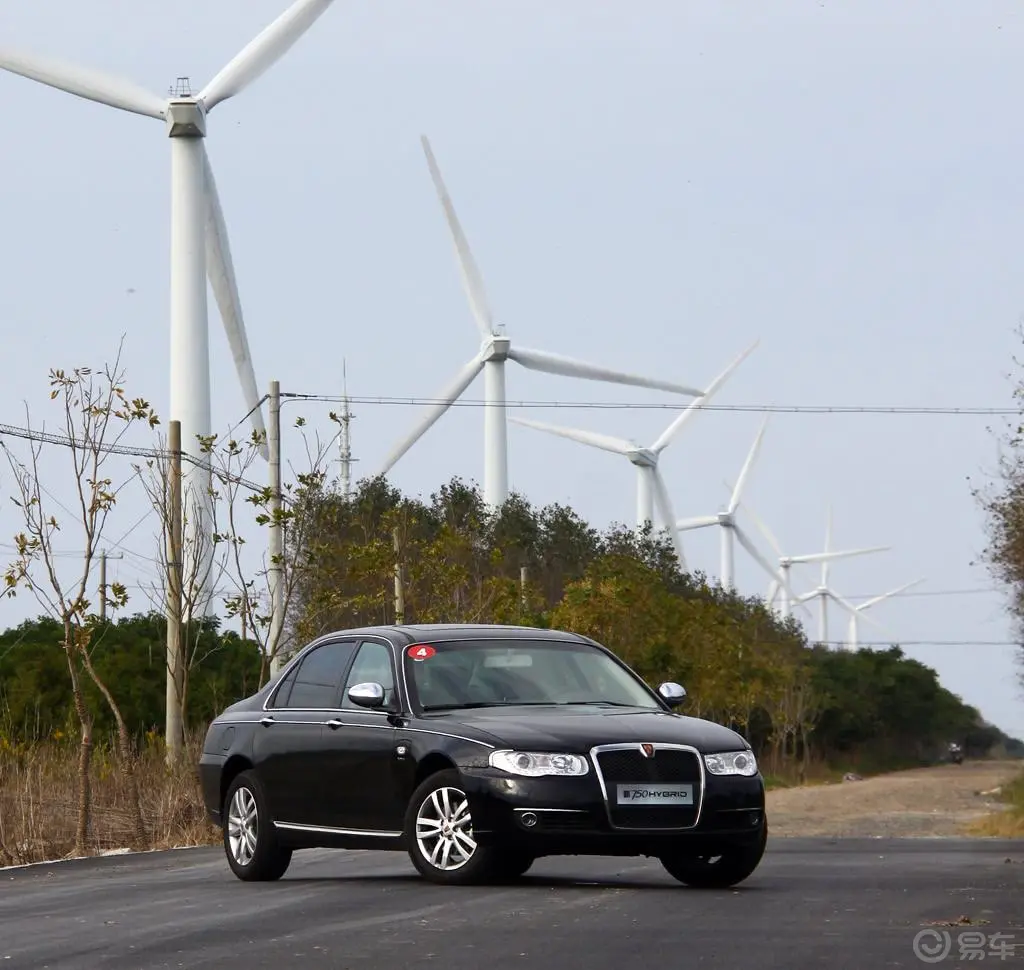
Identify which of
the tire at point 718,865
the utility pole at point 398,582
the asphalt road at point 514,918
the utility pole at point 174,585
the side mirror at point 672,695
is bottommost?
the asphalt road at point 514,918

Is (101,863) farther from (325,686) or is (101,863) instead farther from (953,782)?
(953,782)

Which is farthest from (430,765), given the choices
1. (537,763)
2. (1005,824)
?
(1005,824)

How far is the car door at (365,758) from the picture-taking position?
1279cm

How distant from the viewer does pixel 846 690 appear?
109m

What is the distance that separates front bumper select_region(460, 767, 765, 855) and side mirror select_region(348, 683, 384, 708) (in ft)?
2.88

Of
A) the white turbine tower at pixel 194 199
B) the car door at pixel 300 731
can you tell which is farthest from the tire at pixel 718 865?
the white turbine tower at pixel 194 199

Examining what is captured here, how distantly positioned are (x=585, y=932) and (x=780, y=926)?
0.91 m

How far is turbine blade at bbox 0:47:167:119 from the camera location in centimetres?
4478

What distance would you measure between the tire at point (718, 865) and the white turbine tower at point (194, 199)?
31.2 meters

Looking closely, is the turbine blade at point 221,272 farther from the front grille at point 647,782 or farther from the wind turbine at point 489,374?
the front grille at point 647,782

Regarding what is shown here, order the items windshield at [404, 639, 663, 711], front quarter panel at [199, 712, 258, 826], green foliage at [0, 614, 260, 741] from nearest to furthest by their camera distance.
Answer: windshield at [404, 639, 663, 711] → front quarter panel at [199, 712, 258, 826] → green foliage at [0, 614, 260, 741]

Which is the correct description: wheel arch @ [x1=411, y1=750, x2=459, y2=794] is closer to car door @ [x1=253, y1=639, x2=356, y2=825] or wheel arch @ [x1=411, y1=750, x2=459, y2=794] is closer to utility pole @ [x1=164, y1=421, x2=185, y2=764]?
car door @ [x1=253, y1=639, x2=356, y2=825]

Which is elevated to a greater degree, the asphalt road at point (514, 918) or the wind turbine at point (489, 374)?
the wind turbine at point (489, 374)

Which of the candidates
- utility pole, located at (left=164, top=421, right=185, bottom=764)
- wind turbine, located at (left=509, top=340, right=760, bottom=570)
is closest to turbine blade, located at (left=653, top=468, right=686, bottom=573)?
wind turbine, located at (left=509, top=340, right=760, bottom=570)
